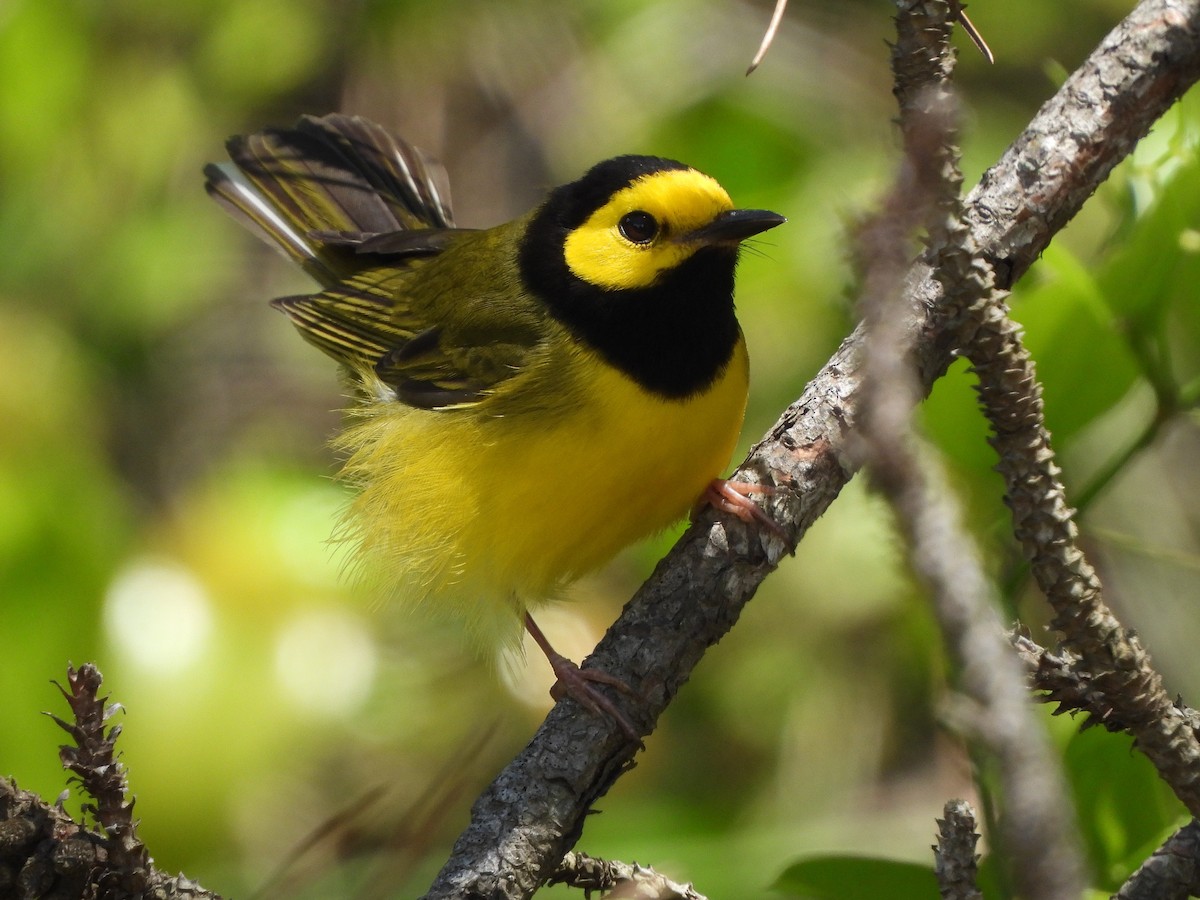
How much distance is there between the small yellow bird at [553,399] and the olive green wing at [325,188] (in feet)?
2.07

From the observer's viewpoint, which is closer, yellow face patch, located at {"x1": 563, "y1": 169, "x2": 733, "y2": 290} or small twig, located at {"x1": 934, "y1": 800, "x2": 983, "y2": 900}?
small twig, located at {"x1": 934, "y1": 800, "x2": 983, "y2": 900}

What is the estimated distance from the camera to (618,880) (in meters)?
1.72

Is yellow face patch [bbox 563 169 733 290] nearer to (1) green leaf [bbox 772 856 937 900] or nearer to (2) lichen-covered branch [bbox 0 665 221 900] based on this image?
(1) green leaf [bbox 772 856 937 900]

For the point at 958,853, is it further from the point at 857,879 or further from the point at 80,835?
the point at 80,835

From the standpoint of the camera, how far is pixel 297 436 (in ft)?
15.9

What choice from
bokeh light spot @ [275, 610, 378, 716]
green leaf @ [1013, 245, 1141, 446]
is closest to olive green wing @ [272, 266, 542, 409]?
bokeh light spot @ [275, 610, 378, 716]

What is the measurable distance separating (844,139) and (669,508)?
1.94 meters

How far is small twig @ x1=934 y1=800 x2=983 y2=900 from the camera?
125 cm

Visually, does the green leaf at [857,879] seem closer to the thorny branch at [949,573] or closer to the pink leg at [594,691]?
the pink leg at [594,691]

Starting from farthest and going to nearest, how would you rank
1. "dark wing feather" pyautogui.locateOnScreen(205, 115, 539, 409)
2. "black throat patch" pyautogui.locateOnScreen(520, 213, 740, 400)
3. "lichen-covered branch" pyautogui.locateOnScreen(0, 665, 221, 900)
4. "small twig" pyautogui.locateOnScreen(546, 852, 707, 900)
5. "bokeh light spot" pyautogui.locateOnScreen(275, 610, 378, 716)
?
"dark wing feather" pyautogui.locateOnScreen(205, 115, 539, 409) → "bokeh light spot" pyautogui.locateOnScreen(275, 610, 378, 716) → "black throat patch" pyautogui.locateOnScreen(520, 213, 740, 400) → "small twig" pyautogui.locateOnScreen(546, 852, 707, 900) → "lichen-covered branch" pyautogui.locateOnScreen(0, 665, 221, 900)

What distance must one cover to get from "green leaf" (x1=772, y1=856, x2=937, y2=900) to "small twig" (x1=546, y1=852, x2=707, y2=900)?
20 cm

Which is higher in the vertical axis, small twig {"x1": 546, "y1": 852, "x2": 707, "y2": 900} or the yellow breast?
the yellow breast

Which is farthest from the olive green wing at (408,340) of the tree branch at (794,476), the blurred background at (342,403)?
the tree branch at (794,476)

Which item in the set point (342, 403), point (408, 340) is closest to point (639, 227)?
point (408, 340)
